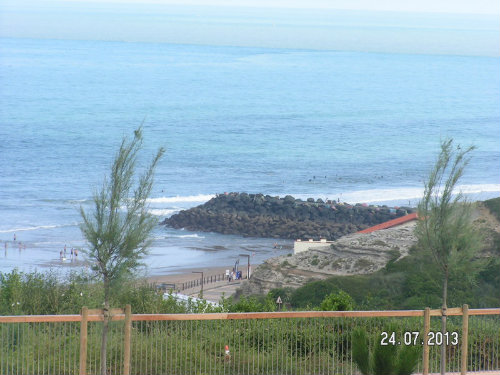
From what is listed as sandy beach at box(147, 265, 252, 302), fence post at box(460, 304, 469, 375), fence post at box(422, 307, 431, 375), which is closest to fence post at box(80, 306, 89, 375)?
fence post at box(422, 307, 431, 375)

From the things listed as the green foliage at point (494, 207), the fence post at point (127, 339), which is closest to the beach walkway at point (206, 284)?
the green foliage at point (494, 207)

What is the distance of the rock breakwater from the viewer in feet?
149

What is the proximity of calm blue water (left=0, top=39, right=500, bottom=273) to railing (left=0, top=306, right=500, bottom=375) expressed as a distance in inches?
1023

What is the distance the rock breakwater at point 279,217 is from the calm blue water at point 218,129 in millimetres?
1914

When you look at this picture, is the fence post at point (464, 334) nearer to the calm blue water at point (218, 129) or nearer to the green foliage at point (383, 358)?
the green foliage at point (383, 358)

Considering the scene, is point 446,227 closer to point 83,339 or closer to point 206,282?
point 83,339

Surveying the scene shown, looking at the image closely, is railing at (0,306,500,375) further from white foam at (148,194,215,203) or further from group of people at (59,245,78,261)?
white foam at (148,194,215,203)

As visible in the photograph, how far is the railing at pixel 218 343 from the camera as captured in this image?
24.8 feet

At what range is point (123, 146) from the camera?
8234 mm

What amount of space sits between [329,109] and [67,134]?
44.8m

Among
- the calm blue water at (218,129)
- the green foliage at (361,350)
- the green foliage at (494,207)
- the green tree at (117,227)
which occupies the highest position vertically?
the calm blue water at (218,129)

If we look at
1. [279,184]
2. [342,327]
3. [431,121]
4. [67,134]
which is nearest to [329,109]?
[431,121]

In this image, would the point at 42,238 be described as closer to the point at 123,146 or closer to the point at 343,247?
the point at 343,247

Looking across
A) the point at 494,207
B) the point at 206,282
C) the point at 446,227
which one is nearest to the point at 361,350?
the point at 446,227
